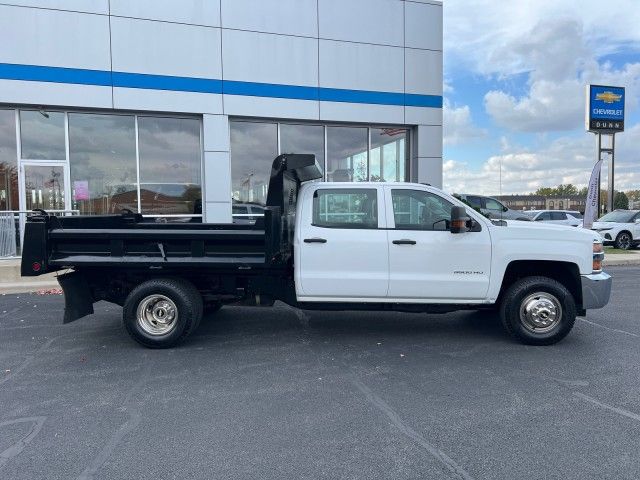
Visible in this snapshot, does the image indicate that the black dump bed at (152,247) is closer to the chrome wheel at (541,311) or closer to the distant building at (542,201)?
the chrome wheel at (541,311)

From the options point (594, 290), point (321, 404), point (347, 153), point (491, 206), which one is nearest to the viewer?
point (321, 404)

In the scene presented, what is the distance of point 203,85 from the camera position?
13273 millimetres

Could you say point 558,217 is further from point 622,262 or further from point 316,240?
point 316,240

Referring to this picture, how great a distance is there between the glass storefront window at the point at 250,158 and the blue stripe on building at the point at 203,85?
1.04m

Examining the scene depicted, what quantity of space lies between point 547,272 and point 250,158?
33.5 ft

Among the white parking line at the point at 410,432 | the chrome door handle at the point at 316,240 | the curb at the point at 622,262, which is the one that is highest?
the chrome door handle at the point at 316,240

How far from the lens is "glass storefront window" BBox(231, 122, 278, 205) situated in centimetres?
1415

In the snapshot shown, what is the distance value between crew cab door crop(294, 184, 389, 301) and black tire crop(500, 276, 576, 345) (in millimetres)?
1514

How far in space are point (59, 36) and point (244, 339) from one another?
10627 millimetres

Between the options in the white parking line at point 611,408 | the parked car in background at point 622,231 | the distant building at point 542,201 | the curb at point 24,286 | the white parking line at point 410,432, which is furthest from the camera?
the distant building at point 542,201

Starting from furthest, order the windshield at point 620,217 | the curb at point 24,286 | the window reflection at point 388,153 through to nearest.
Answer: the windshield at point 620,217 < the window reflection at point 388,153 < the curb at point 24,286

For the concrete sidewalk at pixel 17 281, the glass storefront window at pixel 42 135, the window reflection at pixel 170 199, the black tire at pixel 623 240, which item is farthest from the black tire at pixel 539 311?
the black tire at pixel 623 240

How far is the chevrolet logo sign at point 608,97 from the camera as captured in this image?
27714 millimetres

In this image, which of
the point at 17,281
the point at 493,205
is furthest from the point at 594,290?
the point at 493,205
